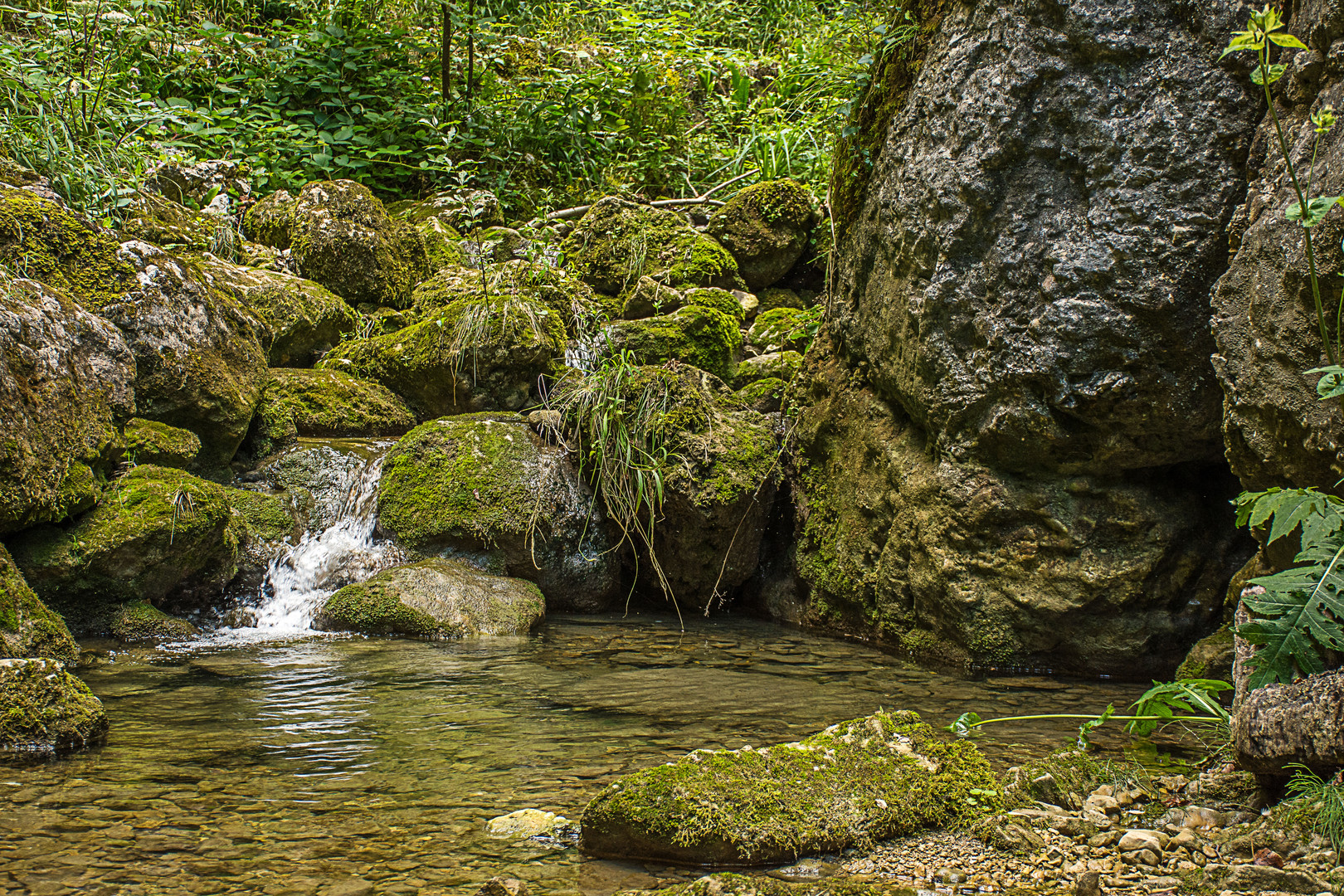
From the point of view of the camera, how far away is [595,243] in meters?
8.28

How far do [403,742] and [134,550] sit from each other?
2.63 m

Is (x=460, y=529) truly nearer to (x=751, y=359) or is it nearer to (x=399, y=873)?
(x=751, y=359)

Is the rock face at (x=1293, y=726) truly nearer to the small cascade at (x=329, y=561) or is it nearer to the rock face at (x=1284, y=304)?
the rock face at (x=1284, y=304)

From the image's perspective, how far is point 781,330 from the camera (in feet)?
24.3

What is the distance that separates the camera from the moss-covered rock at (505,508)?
19.6 feet

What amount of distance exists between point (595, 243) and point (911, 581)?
4845mm

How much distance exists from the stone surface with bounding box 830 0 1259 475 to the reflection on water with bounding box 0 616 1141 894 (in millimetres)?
1257

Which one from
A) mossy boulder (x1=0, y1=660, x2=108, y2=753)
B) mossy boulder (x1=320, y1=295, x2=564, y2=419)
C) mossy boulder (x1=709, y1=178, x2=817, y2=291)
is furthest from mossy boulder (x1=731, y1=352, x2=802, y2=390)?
mossy boulder (x1=0, y1=660, x2=108, y2=753)

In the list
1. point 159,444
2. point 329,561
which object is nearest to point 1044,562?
point 329,561

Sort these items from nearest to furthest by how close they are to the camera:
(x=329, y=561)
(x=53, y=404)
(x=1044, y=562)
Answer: (x=1044, y=562), (x=53, y=404), (x=329, y=561)

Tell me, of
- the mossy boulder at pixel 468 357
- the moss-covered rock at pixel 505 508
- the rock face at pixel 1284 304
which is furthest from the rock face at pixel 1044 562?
the mossy boulder at pixel 468 357

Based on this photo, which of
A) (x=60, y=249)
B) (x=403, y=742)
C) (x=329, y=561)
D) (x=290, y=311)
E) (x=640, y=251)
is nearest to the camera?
(x=403, y=742)

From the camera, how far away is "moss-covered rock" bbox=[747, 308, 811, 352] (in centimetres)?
718

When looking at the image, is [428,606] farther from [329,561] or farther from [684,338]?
[684,338]
